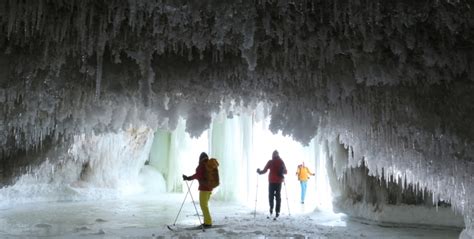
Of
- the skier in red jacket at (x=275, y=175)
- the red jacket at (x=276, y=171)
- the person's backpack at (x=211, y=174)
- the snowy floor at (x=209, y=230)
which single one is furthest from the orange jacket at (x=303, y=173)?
the person's backpack at (x=211, y=174)

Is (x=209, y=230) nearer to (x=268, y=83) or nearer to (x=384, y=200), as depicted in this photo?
(x=268, y=83)

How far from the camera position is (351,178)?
8695mm

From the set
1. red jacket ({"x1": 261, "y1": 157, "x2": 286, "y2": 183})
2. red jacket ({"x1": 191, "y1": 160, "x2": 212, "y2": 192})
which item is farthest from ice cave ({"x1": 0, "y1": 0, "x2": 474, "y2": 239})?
red jacket ({"x1": 261, "y1": 157, "x2": 286, "y2": 183})

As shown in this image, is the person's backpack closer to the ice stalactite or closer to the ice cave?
the ice cave

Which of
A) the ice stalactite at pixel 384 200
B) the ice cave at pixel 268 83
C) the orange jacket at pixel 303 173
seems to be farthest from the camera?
the orange jacket at pixel 303 173

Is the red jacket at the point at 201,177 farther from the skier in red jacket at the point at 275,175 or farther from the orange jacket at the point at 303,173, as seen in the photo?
the orange jacket at the point at 303,173

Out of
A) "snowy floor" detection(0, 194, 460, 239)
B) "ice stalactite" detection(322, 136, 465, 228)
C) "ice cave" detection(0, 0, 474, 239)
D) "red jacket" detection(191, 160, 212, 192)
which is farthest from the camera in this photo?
"ice stalactite" detection(322, 136, 465, 228)

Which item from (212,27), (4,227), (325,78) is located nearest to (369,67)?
(325,78)

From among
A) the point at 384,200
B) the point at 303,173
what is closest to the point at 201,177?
the point at 384,200

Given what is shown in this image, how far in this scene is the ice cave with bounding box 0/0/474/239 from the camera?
11.1 ft

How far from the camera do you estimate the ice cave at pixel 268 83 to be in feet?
11.1

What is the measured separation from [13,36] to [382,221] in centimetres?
699

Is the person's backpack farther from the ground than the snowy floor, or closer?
farther from the ground

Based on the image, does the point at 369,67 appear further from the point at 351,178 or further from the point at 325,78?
the point at 351,178
